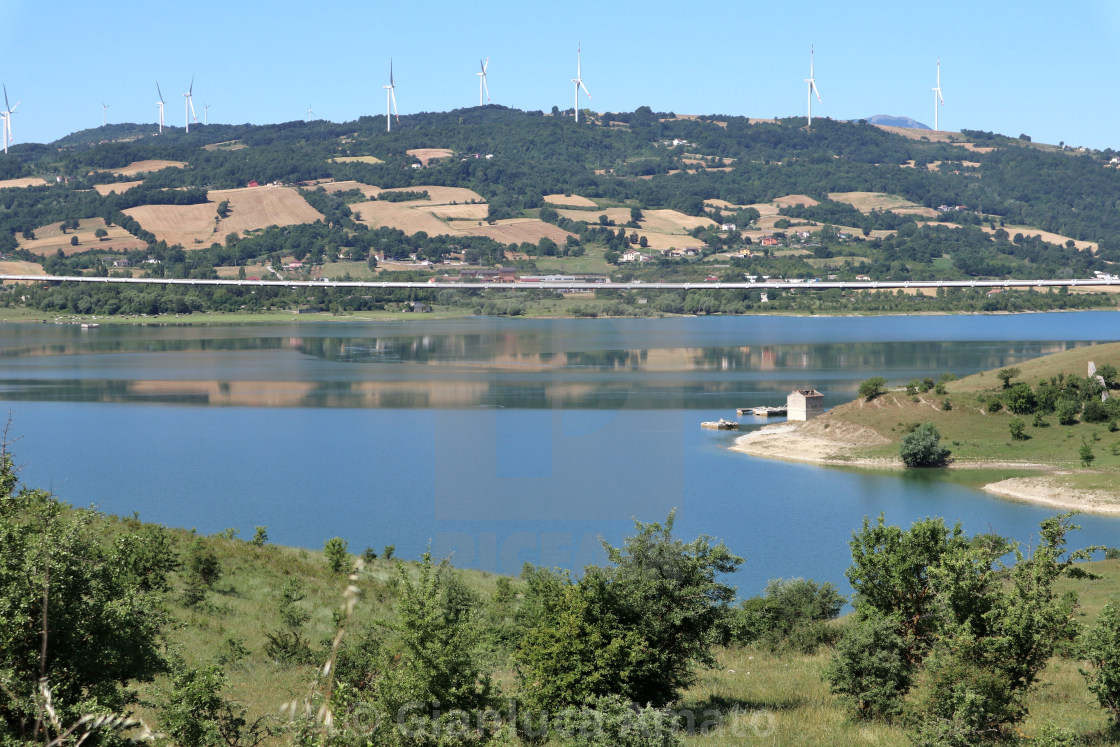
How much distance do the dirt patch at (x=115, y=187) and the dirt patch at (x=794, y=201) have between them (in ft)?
271

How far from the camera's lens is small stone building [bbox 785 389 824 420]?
34156mm

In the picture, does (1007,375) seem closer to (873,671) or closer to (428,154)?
(873,671)

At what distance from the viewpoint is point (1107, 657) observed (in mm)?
7438

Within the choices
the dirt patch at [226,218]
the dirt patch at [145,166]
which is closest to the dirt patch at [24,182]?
the dirt patch at [145,166]

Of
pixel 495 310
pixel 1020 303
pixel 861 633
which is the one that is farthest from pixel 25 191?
pixel 861 633

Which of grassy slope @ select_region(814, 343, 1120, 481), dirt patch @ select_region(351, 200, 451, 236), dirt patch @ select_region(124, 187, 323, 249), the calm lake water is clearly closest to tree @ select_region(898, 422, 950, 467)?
grassy slope @ select_region(814, 343, 1120, 481)

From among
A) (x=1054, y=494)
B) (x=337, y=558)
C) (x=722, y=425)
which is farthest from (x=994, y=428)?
(x=337, y=558)

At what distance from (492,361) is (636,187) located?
3766 inches

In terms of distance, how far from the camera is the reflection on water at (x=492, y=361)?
137ft

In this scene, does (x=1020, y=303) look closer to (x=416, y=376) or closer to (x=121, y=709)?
(x=416, y=376)

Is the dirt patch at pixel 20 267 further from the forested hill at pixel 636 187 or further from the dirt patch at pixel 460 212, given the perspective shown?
the dirt patch at pixel 460 212

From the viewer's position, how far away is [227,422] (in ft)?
120

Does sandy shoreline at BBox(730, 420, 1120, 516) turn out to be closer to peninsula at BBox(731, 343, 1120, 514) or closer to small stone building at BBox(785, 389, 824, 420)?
peninsula at BBox(731, 343, 1120, 514)

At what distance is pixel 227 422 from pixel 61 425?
5.30m
